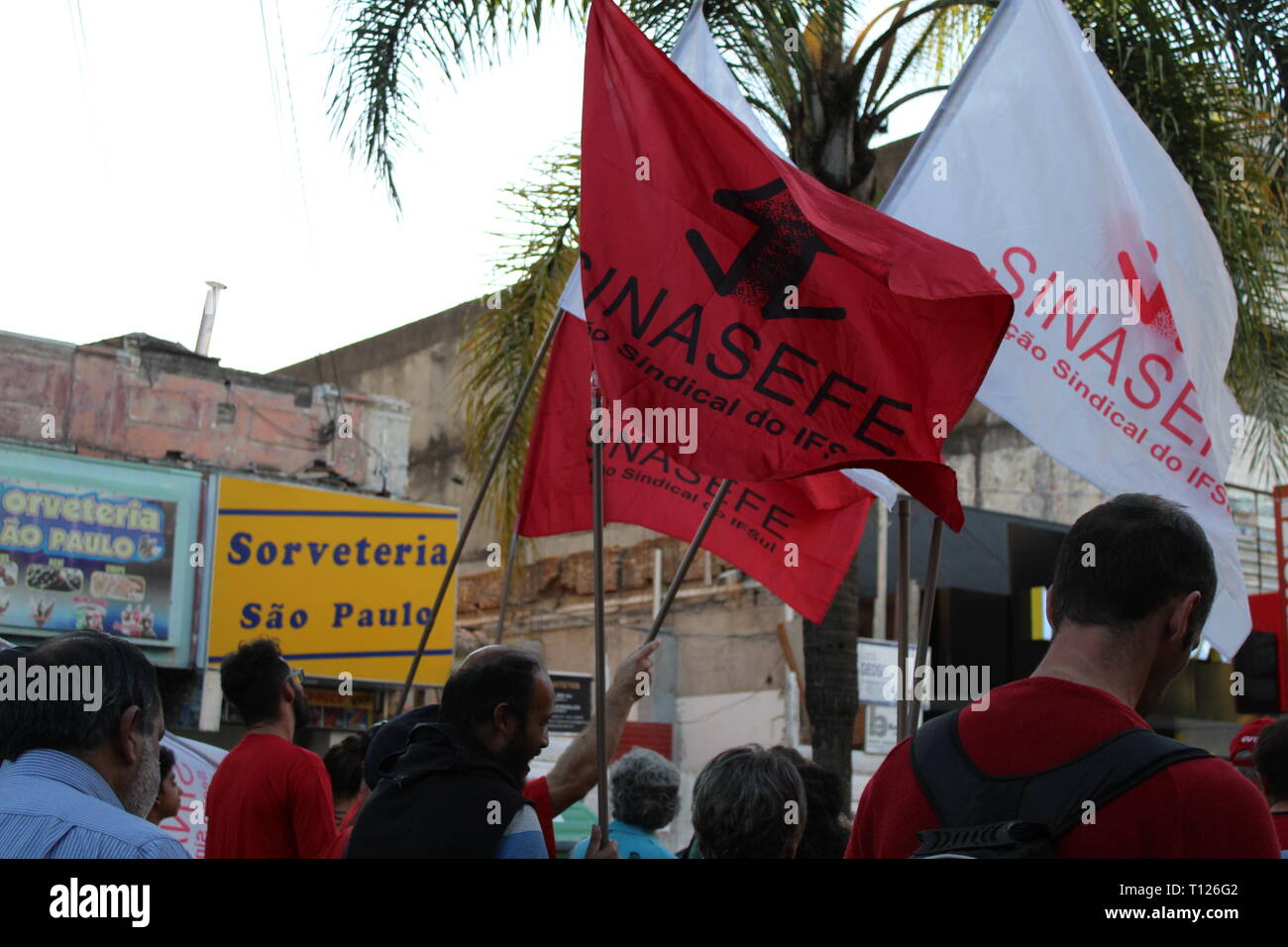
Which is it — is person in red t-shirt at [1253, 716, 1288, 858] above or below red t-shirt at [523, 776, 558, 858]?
above

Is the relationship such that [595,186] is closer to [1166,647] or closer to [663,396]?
[663,396]

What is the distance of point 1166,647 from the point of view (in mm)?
2291

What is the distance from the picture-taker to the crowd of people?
6.63 ft

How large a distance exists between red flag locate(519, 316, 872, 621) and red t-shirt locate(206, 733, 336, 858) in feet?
5.94

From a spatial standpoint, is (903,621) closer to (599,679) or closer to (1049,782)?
(599,679)

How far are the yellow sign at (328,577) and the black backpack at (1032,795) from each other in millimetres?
13542

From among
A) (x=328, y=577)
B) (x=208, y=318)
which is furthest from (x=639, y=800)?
(x=208, y=318)

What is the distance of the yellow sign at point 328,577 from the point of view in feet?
51.3

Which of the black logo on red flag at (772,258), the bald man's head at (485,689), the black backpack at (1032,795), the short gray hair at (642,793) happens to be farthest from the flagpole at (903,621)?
the black backpack at (1032,795)

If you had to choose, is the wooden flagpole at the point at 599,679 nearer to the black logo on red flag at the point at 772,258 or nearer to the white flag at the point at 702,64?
the black logo on red flag at the point at 772,258

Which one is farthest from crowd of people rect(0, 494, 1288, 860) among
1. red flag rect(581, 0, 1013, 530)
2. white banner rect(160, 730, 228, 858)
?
white banner rect(160, 730, 228, 858)

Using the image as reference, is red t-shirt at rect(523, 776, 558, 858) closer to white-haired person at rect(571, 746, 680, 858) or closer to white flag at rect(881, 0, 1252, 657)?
white-haired person at rect(571, 746, 680, 858)
